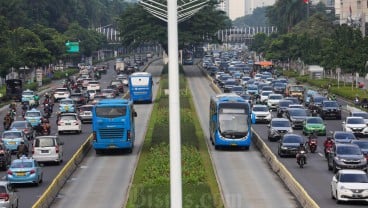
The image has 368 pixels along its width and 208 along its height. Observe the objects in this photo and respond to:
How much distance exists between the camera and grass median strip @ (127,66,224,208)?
39.3 metres

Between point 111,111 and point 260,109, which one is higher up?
point 111,111

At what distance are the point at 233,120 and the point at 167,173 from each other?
611 inches

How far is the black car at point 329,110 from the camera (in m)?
87.0

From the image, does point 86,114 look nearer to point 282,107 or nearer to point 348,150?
point 282,107

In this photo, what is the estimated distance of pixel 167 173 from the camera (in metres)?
47.8

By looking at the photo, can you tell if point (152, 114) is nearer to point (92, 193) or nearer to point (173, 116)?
point (92, 193)

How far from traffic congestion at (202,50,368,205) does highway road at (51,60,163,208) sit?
8114 mm

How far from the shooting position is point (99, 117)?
60000 mm

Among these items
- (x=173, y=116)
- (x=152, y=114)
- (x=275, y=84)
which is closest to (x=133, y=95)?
(x=152, y=114)

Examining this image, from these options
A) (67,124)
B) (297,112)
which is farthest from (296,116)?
(67,124)

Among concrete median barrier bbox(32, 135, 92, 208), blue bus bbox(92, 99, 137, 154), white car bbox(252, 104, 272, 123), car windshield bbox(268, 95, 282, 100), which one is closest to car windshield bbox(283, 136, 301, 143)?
blue bus bbox(92, 99, 137, 154)

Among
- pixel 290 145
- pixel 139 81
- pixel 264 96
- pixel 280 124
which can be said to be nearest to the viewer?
pixel 290 145

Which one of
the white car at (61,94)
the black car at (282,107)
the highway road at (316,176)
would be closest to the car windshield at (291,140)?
the highway road at (316,176)

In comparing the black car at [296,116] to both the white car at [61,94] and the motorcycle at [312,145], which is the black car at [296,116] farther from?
the white car at [61,94]
